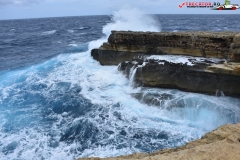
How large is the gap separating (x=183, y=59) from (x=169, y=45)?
1.85 m

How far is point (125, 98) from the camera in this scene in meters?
12.9

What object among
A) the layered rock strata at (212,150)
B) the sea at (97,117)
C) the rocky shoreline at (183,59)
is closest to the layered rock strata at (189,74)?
the rocky shoreline at (183,59)

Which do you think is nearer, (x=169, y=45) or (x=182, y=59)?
(x=182, y=59)

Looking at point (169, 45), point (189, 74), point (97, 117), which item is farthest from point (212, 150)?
point (169, 45)

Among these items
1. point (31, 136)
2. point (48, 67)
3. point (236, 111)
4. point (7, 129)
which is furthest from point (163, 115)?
point (48, 67)

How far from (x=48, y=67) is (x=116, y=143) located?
44.6 ft

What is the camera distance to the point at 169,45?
1534 centimetres

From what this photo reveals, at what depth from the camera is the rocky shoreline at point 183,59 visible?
39.0 ft

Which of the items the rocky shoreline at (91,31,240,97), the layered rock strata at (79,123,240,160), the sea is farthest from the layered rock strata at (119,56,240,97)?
the layered rock strata at (79,123,240,160)

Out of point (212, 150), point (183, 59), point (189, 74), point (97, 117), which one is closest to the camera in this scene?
point (212, 150)

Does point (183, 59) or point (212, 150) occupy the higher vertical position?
point (183, 59)

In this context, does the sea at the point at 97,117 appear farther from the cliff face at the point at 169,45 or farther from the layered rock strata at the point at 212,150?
the layered rock strata at the point at 212,150

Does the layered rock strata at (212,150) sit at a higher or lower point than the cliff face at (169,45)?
lower

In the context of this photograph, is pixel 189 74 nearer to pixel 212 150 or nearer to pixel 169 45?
pixel 169 45
